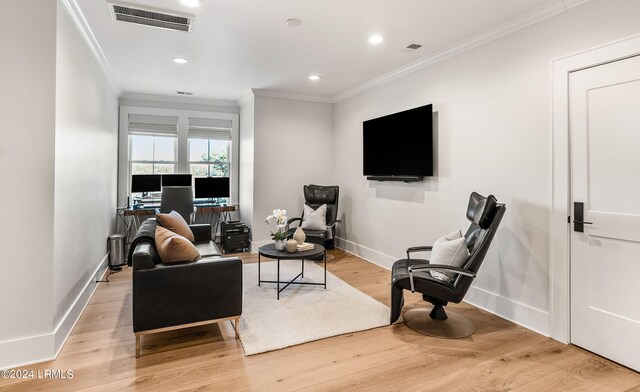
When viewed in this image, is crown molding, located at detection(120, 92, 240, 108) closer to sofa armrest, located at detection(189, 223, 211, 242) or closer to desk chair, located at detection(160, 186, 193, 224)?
desk chair, located at detection(160, 186, 193, 224)

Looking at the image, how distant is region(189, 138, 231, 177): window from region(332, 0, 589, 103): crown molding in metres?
3.03

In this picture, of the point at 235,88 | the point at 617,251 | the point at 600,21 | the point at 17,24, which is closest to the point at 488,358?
the point at 617,251

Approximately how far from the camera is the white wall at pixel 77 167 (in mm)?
2555

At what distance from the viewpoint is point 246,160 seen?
6.09m

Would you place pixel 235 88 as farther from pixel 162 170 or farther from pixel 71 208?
pixel 71 208

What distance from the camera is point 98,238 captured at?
414 centimetres

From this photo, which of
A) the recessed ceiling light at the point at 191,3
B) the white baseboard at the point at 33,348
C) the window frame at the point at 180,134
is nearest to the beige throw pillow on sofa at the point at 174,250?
the white baseboard at the point at 33,348

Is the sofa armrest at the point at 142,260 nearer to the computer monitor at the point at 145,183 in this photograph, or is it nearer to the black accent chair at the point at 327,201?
the black accent chair at the point at 327,201

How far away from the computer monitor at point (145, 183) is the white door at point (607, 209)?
5642 mm

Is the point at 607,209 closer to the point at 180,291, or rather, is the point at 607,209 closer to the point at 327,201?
the point at 180,291

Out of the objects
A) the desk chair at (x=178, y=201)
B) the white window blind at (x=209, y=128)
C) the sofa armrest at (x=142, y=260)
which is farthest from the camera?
the white window blind at (x=209, y=128)

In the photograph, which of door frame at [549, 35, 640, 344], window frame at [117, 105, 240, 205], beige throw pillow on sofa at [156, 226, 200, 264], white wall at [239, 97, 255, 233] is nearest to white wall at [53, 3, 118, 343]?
beige throw pillow on sofa at [156, 226, 200, 264]

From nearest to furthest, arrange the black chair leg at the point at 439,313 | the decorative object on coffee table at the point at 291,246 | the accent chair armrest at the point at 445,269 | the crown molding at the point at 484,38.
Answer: the accent chair armrest at the point at 445,269 < the crown molding at the point at 484,38 < the black chair leg at the point at 439,313 < the decorative object on coffee table at the point at 291,246

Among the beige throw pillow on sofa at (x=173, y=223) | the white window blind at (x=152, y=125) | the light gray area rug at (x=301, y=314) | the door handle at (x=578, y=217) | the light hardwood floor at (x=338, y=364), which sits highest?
the white window blind at (x=152, y=125)
